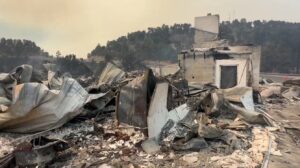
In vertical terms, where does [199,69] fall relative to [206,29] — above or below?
below

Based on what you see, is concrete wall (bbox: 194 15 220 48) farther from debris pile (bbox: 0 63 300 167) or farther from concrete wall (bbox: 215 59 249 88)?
debris pile (bbox: 0 63 300 167)

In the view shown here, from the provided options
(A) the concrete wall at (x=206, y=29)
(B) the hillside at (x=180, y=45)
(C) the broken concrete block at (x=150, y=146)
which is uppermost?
(A) the concrete wall at (x=206, y=29)

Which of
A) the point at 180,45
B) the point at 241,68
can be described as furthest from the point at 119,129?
the point at 180,45

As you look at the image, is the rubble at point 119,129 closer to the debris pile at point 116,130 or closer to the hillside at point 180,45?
the debris pile at point 116,130

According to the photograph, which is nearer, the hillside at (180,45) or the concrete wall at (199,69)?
the concrete wall at (199,69)

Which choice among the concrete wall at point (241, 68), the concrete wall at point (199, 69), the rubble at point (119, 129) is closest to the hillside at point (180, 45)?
the concrete wall at point (199, 69)

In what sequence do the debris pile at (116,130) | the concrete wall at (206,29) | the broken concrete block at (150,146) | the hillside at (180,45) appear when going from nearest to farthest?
the debris pile at (116,130) → the broken concrete block at (150,146) → the concrete wall at (206,29) → the hillside at (180,45)

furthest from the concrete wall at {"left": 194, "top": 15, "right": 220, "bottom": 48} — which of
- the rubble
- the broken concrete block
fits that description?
the broken concrete block

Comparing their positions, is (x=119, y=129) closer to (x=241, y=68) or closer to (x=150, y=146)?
(x=150, y=146)

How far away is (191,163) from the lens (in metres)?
7.00

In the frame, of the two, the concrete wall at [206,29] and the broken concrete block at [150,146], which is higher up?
the concrete wall at [206,29]

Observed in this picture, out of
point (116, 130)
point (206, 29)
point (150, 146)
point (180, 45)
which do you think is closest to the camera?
point (150, 146)

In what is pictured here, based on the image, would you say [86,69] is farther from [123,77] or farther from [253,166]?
[253,166]

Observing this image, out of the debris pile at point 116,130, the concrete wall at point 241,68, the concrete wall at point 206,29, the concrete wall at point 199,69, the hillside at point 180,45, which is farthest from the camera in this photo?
A: the hillside at point 180,45
